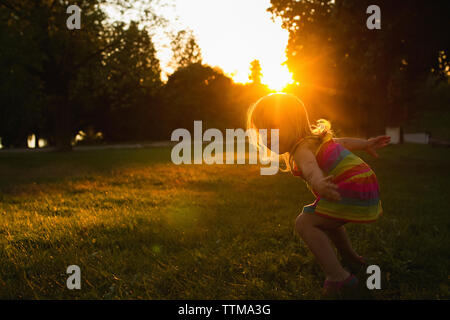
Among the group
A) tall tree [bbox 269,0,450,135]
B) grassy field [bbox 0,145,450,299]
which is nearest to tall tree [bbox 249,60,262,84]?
tall tree [bbox 269,0,450,135]

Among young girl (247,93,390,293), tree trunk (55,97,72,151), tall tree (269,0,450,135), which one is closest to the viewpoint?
young girl (247,93,390,293)

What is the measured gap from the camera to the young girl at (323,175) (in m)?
2.59

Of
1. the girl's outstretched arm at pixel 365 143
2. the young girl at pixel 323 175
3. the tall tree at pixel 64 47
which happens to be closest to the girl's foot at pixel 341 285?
the young girl at pixel 323 175

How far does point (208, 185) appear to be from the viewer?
8602mm

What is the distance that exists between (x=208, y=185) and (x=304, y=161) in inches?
242

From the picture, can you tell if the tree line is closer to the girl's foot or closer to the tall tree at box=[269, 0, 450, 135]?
the tall tree at box=[269, 0, 450, 135]

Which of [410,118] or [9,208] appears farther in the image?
[410,118]

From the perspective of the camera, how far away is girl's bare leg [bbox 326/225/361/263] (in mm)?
3002

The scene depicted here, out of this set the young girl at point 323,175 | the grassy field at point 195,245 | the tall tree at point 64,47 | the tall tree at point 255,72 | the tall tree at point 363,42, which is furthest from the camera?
the tall tree at point 255,72

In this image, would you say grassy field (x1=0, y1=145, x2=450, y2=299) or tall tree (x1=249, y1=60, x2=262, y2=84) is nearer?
grassy field (x1=0, y1=145, x2=450, y2=299)

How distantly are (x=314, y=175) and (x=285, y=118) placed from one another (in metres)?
0.57

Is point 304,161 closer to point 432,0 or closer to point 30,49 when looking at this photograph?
point 432,0

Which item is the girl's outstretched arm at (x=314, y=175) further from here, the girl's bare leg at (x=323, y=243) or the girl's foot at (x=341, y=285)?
the girl's foot at (x=341, y=285)

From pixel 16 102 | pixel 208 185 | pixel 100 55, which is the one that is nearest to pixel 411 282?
pixel 208 185
